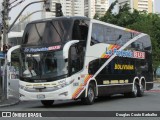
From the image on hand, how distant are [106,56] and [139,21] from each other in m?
49.5

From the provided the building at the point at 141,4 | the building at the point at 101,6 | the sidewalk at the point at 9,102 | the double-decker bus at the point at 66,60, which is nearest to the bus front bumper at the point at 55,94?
the double-decker bus at the point at 66,60

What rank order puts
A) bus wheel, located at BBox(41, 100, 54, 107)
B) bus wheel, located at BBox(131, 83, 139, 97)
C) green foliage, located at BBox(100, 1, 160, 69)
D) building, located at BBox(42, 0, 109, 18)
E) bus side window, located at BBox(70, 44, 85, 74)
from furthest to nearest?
green foliage, located at BBox(100, 1, 160, 69)
building, located at BBox(42, 0, 109, 18)
bus wheel, located at BBox(131, 83, 139, 97)
bus wheel, located at BBox(41, 100, 54, 107)
bus side window, located at BBox(70, 44, 85, 74)

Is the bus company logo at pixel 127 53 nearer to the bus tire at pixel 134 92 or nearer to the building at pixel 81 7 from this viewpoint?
the bus tire at pixel 134 92

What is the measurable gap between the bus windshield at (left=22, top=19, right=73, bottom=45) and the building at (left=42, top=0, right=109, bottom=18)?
25.5m

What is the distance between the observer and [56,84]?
19203 millimetres

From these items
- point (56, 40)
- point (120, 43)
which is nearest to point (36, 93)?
point (56, 40)

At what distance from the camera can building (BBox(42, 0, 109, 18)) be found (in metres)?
53.9

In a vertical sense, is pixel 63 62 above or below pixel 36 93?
above

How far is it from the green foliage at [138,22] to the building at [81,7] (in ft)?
5.69

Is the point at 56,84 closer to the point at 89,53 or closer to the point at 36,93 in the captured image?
the point at 36,93

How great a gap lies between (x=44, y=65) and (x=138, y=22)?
170 feet

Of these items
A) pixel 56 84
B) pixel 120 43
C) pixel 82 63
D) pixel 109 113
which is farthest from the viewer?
pixel 120 43

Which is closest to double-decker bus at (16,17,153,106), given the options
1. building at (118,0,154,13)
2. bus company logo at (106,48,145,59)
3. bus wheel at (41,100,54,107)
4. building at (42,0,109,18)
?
bus wheel at (41,100,54,107)

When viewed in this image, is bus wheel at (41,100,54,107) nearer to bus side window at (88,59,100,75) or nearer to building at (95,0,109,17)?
bus side window at (88,59,100,75)
